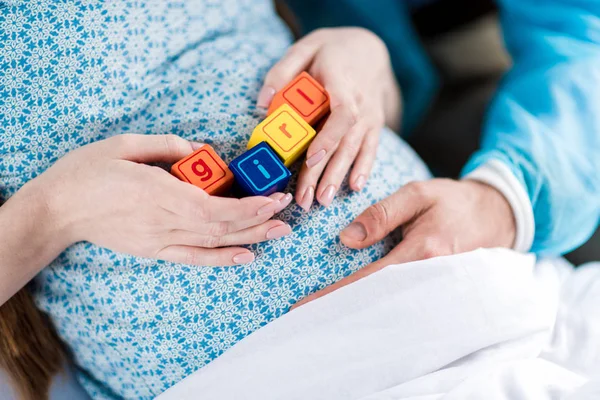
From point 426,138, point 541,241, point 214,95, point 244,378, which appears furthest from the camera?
point 426,138

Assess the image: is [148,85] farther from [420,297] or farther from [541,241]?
[541,241]

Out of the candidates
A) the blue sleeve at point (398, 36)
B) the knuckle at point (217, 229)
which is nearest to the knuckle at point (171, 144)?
the knuckle at point (217, 229)

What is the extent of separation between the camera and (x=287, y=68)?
2.46 feet

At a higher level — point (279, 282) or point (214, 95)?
point (214, 95)

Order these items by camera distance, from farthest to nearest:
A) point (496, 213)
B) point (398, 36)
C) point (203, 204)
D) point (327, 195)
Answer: point (398, 36)
point (496, 213)
point (327, 195)
point (203, 204)

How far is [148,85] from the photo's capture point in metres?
0.72

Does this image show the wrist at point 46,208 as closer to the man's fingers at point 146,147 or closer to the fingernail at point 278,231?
the man's fingers at point 146,147

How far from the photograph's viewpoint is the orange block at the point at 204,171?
60 cm

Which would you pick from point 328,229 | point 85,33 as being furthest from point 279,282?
point 85,33

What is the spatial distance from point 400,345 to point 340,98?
13.0 inches

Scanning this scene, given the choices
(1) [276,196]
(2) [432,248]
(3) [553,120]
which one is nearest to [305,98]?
(1) [276,196]

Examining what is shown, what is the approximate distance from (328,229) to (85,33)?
1.33 feet

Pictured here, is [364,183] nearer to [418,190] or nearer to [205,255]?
[418,190]

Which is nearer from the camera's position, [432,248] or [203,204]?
[203,204]
